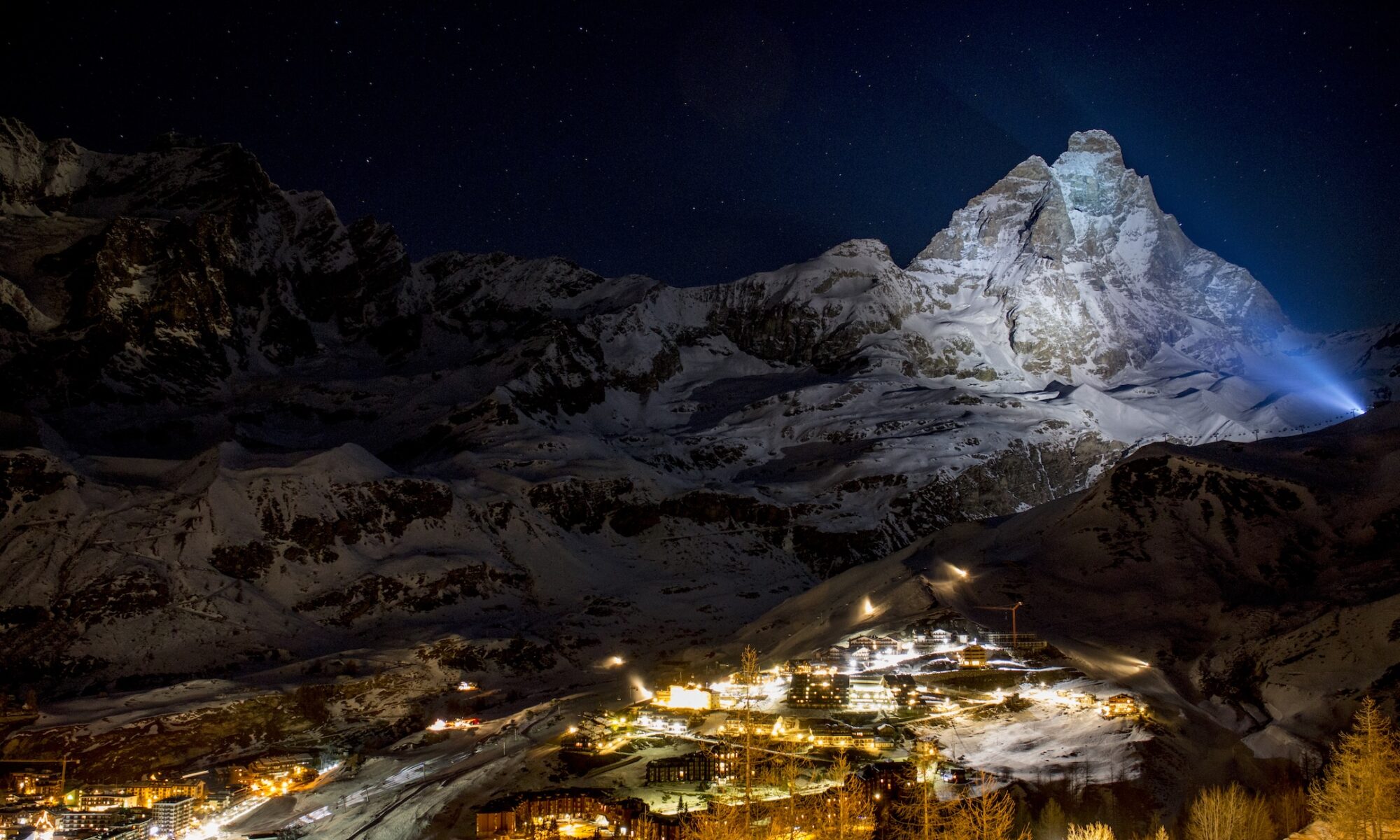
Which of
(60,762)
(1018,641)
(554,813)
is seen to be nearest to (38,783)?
(60,762)

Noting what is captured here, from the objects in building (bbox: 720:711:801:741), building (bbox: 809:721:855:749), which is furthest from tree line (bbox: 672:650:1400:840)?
building (bbox: 720:711:801:741)

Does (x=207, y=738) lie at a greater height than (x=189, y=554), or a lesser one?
lesser

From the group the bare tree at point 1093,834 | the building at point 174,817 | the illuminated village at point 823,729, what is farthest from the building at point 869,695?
→ the building at point 174,817

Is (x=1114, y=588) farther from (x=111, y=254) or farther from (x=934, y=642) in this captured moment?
(x=111, y=254)

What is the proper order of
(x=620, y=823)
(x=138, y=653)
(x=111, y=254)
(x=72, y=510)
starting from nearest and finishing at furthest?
(x=620, y=823), (x=138, y=653), (x=72, y=510), (x=111, y=254)

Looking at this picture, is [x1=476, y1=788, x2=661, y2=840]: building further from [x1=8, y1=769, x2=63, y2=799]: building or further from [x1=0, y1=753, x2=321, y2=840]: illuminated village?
[x1=8, y1=769, x2=63, y2=799]: building

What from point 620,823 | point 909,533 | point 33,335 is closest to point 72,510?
point 33,335

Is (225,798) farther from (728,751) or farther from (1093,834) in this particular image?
(1093,834)
